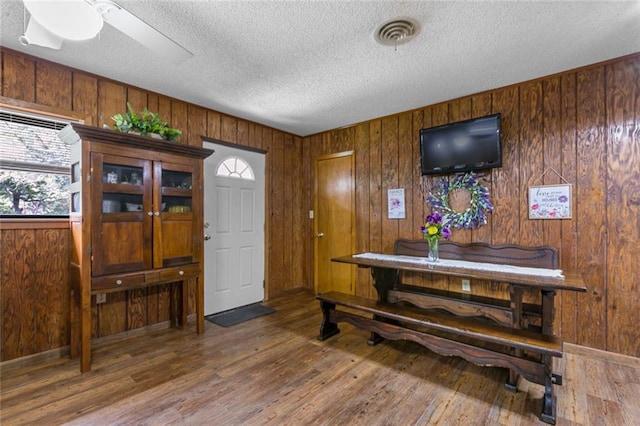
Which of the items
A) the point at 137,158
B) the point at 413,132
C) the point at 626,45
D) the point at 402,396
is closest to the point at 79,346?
the point at 137,158

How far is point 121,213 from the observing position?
8.30 ft

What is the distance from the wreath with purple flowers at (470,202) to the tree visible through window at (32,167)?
3.67 meters

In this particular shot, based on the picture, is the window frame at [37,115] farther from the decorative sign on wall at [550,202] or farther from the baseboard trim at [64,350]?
the decorative sign on wall at [550,202]

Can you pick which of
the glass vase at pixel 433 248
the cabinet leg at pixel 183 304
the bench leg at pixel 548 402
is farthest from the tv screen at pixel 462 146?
the cabinet leg at pixel 183 304

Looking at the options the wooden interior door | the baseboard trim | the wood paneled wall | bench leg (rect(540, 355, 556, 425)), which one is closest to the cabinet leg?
the baseboard trim

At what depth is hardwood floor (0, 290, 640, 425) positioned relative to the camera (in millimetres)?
1804

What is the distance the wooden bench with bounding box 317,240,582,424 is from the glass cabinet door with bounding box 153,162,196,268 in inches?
58.4

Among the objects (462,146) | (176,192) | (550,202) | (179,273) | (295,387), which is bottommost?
(295,387)

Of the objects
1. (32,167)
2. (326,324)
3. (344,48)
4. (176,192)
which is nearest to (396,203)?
(326,324)

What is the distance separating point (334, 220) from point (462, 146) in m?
1.99

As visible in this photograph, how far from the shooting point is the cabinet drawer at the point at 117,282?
7.80 feet

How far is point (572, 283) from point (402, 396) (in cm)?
137

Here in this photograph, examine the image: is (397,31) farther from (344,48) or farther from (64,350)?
(64,350)

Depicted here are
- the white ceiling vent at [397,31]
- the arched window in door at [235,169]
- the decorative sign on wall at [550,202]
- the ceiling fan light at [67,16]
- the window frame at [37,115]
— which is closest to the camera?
the ceiling fan light at [67,16]
